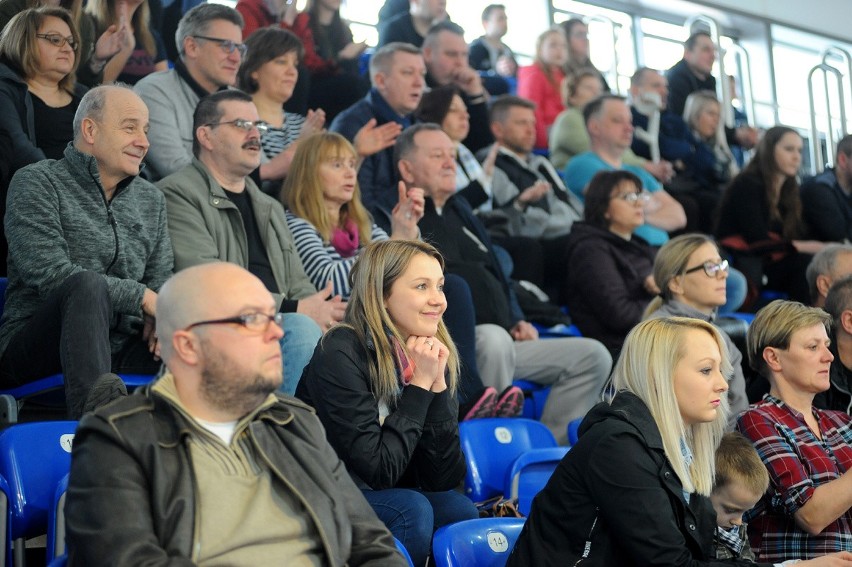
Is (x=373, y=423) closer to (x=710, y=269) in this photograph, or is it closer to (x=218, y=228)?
(x=218, y=228)

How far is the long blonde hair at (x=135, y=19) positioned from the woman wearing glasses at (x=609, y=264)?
209cm

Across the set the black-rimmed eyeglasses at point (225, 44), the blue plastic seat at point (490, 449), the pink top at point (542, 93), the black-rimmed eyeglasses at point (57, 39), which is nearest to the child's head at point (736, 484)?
the blue plastic seat at point (490, 449)

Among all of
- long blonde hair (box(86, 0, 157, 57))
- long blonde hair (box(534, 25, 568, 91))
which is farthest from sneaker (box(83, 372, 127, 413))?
long blonde hair (box(534, 25, 568, 91))

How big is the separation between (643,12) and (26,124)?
25.3 ft

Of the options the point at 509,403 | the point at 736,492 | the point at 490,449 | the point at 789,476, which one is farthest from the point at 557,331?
the point at 736,492

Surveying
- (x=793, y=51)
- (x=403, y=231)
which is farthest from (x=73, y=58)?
(x=793, y=51)

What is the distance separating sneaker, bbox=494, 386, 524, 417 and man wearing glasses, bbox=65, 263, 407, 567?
184 cm

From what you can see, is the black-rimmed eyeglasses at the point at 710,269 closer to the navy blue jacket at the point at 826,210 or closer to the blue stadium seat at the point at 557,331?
the blue stadium seat at the point at 557,331

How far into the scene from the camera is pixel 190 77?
463 centimetres

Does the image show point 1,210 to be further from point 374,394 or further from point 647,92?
point 647,92

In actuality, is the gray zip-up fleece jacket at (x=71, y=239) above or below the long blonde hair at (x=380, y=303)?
above

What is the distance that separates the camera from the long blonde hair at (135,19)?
4.72 metres

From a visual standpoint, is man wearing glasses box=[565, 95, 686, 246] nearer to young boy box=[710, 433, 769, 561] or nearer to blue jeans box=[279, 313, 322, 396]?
blue jeans box=[279, 313, 322, 396]

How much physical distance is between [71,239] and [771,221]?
14.3ft
